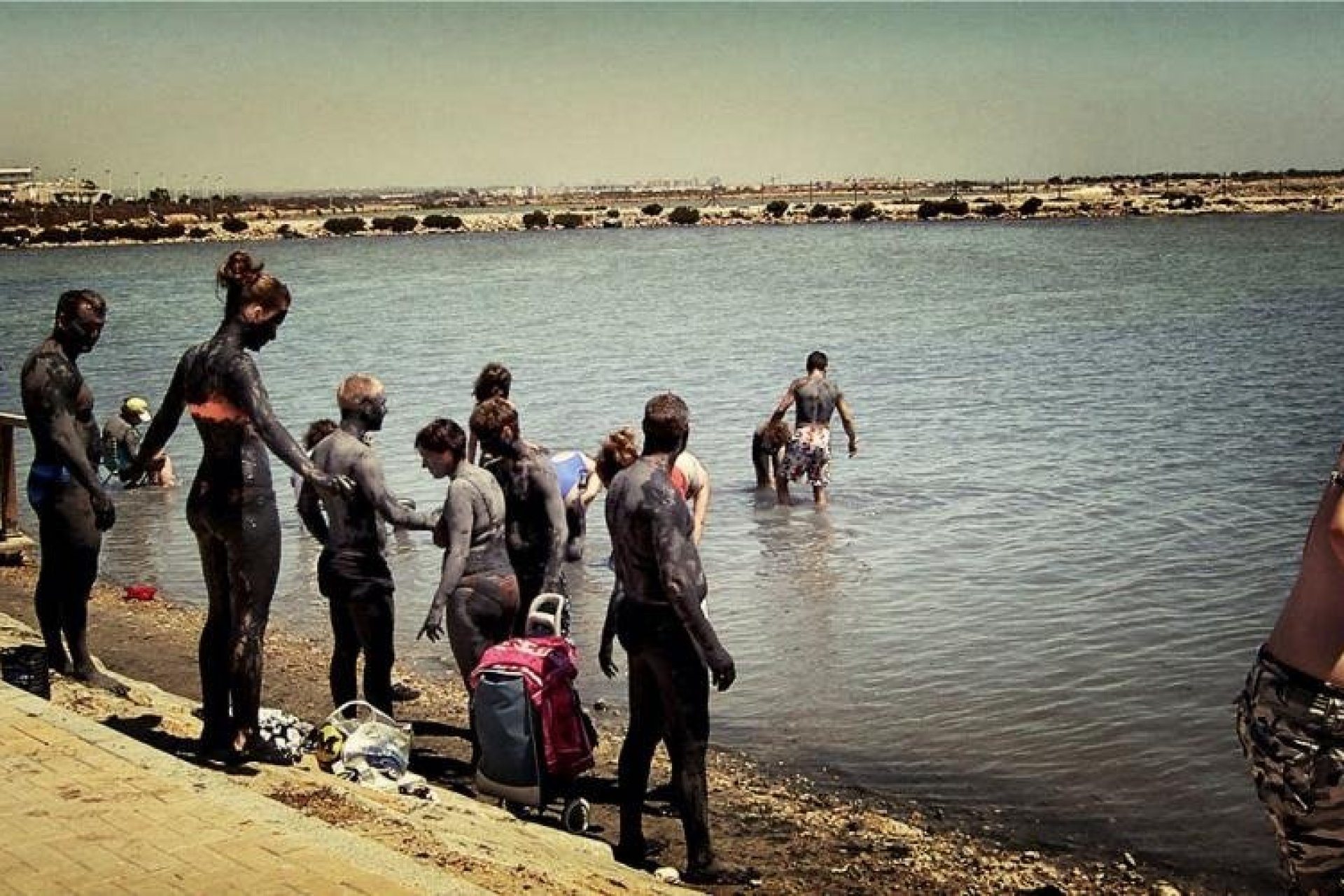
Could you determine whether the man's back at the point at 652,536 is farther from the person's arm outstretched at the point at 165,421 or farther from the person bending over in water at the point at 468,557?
the person's arm outstretched at the point at 165,421

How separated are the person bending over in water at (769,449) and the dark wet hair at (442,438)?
9.29 metres

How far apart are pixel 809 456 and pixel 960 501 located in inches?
77.0

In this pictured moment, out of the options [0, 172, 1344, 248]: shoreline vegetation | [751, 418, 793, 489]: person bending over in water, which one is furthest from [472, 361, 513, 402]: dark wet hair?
[0, 172, 1344, 248]: shoreline vegetation

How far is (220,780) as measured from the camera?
6.04 m

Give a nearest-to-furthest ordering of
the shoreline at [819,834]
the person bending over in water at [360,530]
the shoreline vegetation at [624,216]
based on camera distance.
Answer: the shoreline at [819,834]
the person bending over in water at [360,530]
the shoreline vegetation at [624,216]

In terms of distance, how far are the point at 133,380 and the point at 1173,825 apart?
89.8 ft

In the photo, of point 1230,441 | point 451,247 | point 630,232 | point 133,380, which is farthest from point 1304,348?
point 630,232

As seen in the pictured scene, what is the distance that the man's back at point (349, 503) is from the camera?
730 cm

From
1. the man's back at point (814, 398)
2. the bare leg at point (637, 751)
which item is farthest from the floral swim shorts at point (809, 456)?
the bare leg at point (637, 751)

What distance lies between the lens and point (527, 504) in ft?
25.6

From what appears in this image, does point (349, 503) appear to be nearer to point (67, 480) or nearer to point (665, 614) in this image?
point (67, 480)

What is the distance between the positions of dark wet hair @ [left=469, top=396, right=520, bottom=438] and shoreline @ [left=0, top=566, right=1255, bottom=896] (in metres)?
1.71

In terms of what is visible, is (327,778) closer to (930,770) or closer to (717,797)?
(717,797)

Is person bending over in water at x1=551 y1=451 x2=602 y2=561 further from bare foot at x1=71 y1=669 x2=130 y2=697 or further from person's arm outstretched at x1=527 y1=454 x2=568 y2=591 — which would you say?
Result: bare foot at x1=71 y1=669 x2=130 y2=697
